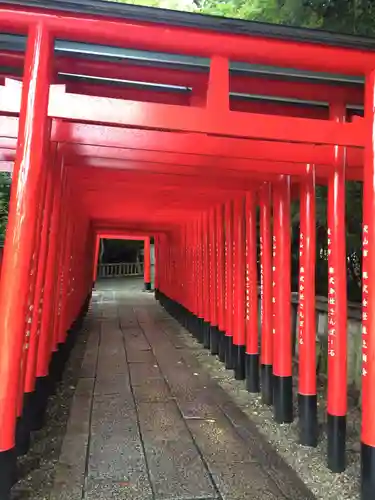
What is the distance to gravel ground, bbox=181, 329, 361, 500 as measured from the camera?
10.8 feet

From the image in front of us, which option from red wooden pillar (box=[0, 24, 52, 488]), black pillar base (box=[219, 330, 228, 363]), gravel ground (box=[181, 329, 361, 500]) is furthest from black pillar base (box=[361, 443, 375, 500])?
black pillar base (box=[219, 330, 228, 363])

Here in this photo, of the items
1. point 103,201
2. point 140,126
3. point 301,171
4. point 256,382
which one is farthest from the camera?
point 103,201

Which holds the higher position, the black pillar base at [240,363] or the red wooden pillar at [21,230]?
the red wooden pillar at [21,230]

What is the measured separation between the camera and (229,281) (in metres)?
6.73

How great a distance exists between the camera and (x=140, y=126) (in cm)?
278

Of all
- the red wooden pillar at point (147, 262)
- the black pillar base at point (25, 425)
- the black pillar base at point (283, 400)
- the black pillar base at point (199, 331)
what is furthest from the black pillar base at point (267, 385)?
the red wooden pillar at point (147, 262)

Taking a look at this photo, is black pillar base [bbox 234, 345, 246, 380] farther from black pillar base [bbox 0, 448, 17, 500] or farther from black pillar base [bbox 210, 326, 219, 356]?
black pillar base [bbox 0, 448, 17, 500]

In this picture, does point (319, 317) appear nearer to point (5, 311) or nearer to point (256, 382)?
point (256, 382)

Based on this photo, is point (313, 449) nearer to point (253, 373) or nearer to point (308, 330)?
point (308, 330)

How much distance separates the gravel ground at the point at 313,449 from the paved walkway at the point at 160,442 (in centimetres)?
12

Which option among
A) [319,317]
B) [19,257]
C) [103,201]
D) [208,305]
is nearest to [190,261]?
[208,305]

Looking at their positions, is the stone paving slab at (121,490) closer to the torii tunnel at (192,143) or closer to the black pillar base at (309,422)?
the torii tunnel at (192,143)

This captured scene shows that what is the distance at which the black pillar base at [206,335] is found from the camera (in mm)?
8133

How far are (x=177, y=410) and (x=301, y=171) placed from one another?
274 centimetres
